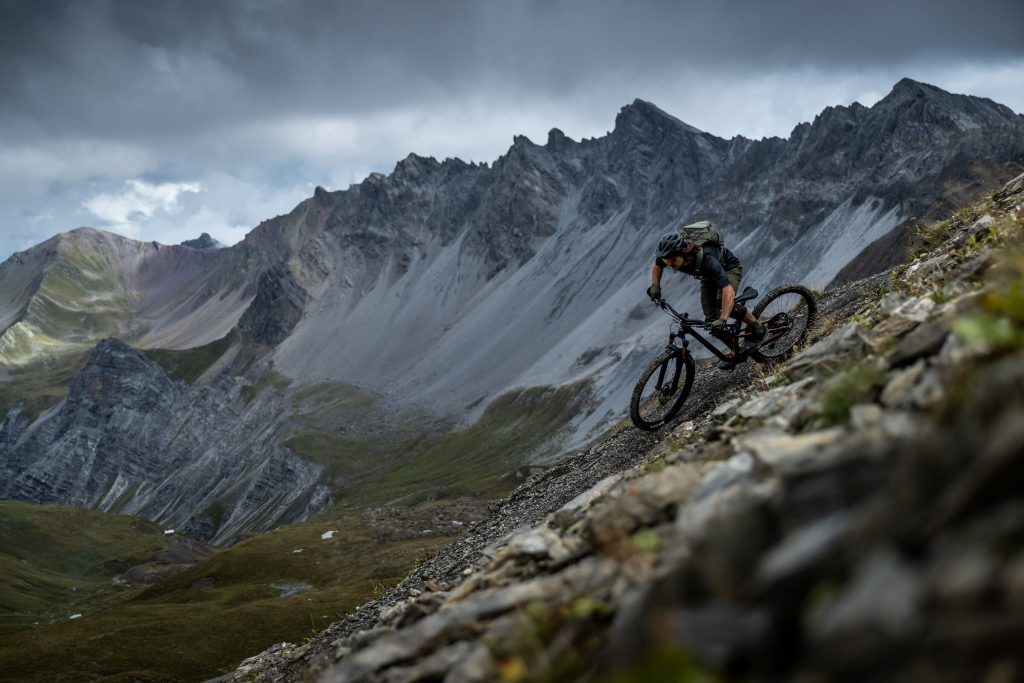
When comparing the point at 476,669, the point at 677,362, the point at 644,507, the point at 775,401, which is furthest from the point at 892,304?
the point at 476,669

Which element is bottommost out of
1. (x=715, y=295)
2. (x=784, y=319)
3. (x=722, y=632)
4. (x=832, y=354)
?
(x=722, y=632)

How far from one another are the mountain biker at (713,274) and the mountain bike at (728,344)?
201mm

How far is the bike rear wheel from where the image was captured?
1548 cm

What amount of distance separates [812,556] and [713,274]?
11518mm

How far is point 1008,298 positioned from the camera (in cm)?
541

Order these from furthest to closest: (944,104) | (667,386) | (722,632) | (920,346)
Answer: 1. (944,104)
2. (667,386)
3. (920,346)
4. (722,632)

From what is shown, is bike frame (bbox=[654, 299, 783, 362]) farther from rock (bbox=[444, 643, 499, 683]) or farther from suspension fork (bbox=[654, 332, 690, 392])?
rock (bbox=[444, 643, 499, 683])

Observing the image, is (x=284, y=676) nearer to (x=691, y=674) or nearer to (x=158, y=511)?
(x=691, y=674)

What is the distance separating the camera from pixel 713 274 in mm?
14703

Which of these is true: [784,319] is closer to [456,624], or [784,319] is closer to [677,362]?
[677,362]

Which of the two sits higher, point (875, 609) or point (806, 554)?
point (806, 554)

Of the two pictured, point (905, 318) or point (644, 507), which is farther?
point (905, 318)

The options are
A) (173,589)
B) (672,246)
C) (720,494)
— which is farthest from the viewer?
(173,589)

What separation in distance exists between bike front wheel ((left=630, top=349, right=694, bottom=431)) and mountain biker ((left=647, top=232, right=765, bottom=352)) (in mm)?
1247
